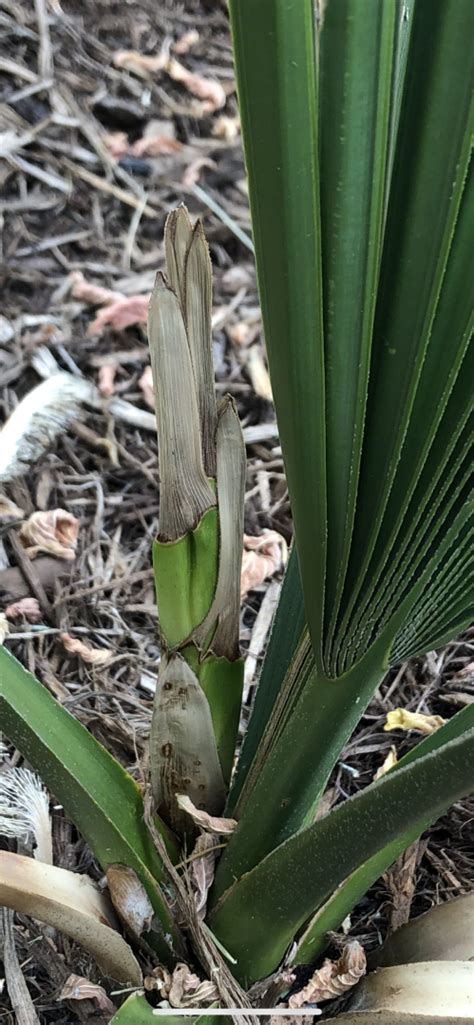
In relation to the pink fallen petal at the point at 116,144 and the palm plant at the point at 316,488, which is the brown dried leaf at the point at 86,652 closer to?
the palm plant at the point at 316,488

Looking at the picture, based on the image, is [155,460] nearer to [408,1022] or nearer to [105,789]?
[105,789]

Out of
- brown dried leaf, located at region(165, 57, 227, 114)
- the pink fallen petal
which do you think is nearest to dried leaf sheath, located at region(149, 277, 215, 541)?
the pink fallen petal

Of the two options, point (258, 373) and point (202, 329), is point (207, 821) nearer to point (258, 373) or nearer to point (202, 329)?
point (202, 329)

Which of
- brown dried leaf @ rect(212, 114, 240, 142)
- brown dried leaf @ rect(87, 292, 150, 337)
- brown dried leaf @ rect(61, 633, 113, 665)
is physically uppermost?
brown dried leaf @ rect(212, 114, 240, 142)

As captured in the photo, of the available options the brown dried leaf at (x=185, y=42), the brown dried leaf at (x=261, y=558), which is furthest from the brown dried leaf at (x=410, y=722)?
the brown dried leaf at (x=185, y=42)

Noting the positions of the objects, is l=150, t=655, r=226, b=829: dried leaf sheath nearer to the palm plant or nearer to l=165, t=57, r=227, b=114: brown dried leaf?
the palm plant
